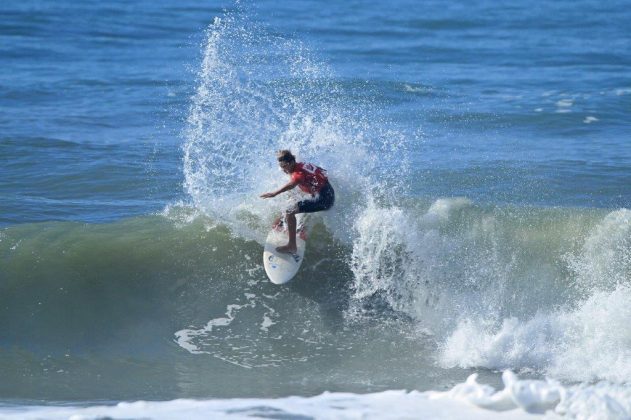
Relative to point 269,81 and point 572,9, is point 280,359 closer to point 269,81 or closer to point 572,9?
point 269,81

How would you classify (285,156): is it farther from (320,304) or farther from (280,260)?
(320,304)

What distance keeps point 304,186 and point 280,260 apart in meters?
0.95

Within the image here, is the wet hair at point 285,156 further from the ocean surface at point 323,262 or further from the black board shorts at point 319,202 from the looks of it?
the ocean surface at point 323,262

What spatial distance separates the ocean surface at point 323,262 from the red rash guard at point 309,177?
68 cm

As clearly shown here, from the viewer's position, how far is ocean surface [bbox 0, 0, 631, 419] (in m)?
8.81

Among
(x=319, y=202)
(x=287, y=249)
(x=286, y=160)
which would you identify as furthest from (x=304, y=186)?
(x=287, y=249)

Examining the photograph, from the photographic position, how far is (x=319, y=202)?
1069 cm

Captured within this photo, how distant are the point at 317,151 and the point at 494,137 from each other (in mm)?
6485

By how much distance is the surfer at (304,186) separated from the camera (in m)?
10.5

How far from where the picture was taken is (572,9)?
1383 inches

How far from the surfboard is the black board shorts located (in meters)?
0.50

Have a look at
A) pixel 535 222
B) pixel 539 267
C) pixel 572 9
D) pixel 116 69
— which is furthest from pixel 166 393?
pixel 572 9

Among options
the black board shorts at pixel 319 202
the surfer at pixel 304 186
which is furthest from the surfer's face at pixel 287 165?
the black board shorts at pixel 319 202

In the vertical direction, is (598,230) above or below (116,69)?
below
